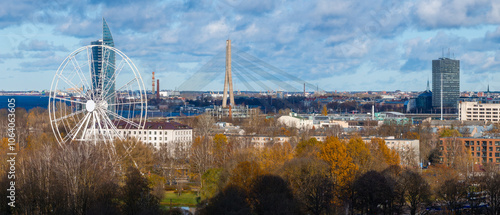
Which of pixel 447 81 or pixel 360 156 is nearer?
pixel 360 156

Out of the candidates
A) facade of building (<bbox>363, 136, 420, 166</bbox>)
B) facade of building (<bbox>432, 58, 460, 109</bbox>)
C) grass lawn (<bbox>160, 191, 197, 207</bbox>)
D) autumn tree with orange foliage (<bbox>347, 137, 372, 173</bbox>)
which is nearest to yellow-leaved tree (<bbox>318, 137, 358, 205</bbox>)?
autumn tree with orange foliage (<bbox>347, 137, 372, 173</bbox>)

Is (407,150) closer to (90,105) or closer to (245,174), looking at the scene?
(245,174)

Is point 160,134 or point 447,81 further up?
point 447,81

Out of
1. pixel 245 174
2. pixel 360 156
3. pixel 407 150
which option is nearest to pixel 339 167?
pixel 360 156

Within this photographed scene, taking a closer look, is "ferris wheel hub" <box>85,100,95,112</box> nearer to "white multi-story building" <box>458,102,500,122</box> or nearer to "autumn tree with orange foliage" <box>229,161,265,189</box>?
"autumn tree with orange foliage" <box>229,161,265,189</box>

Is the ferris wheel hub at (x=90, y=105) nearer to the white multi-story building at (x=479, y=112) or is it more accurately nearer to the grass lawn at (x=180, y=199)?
the grass lawn at (x=180, y=199)

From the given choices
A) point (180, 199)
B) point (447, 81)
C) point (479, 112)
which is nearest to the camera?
point (180, 199)
